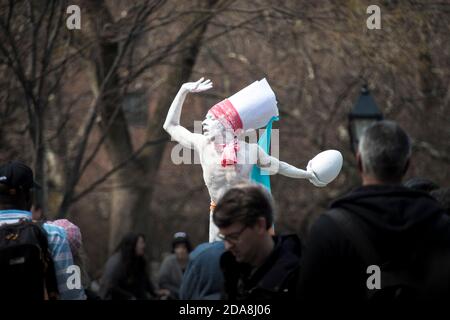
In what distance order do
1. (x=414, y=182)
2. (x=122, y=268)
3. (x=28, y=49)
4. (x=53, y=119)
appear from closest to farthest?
(x=414, y=182), (x=122, y=268), (x=28, y=49), (x=53, y=119)

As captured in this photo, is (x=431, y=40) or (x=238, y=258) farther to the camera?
(x=431, y=40)

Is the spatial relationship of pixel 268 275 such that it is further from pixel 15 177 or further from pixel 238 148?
pixel 238 148

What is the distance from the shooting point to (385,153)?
12.8ft

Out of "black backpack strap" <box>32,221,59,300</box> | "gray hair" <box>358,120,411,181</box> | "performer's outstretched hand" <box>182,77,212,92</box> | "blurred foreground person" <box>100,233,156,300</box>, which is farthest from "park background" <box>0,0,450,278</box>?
"gray hair" <box>358,120,411,181</box>

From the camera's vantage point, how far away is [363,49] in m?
13.0

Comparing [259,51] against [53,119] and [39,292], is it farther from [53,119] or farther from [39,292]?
[39,292]

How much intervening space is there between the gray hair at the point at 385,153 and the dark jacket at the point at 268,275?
0.47m

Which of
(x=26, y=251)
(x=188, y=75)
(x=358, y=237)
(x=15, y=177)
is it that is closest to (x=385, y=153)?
(x=358, y=237)

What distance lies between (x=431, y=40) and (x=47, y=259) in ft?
33.7

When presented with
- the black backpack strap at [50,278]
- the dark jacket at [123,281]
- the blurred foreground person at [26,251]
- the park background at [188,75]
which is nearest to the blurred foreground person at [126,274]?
the dark jacket at [123,281]

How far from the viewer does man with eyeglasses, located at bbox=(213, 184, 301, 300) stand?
3.98 m

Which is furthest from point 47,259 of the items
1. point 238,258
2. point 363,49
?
point 363,49

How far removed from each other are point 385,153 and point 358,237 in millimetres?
355

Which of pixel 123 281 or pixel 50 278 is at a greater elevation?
pixel 50 278
